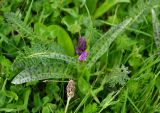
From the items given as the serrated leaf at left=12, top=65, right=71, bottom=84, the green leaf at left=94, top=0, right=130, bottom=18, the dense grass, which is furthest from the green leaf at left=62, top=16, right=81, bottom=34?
the serrated leaf at left=12, top=65, right=71, bottom=84

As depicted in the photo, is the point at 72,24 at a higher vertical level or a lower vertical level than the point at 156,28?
higher

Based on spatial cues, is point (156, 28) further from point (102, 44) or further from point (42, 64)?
point (42, 64)

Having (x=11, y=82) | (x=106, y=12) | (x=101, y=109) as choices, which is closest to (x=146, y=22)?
(x=106, y=12)

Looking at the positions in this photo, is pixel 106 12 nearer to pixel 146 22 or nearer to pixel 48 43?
pixel 146 22

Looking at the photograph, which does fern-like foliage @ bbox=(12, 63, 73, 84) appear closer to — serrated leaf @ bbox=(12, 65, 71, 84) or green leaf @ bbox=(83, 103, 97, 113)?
serrated leaf @ bbox=(12, 65, 71, 84)

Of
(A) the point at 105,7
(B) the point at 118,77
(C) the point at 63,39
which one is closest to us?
(B) the point at 118,77

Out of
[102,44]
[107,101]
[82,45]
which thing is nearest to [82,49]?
[82,45]

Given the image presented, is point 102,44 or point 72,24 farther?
point 72,24

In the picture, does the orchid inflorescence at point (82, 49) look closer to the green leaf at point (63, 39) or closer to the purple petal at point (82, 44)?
the purple petal at point (82, 44)
